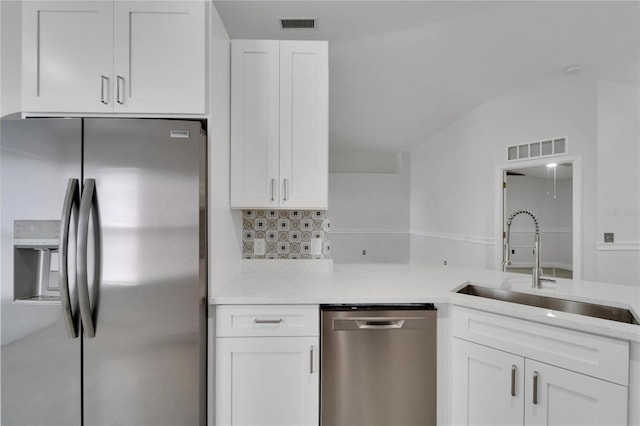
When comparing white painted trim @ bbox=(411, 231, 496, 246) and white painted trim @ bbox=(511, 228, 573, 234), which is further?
white painted trim @ bbox=(411, 231, 496, 246)

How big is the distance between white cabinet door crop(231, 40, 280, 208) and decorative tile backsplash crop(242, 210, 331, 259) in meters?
0.39

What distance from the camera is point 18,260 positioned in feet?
4.26

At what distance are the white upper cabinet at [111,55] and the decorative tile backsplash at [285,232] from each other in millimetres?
944

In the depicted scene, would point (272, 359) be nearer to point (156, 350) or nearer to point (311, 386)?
point (311, 386)

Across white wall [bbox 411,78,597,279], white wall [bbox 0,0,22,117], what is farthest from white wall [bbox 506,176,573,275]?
white wall [bbox 0,0,22,117]

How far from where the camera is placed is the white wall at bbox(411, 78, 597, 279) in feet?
12.0

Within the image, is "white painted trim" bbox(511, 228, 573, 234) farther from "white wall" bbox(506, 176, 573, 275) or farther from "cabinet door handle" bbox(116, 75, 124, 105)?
"cabinet door handle" bbox(116, 75, 124, 105)

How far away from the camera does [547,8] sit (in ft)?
8.63

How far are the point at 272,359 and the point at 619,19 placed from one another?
4107mm

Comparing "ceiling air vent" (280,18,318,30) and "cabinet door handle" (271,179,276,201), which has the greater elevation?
"ceiling air vent" (280,18,318,30)

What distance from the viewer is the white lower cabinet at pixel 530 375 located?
1.09m

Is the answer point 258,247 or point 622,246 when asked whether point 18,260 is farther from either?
point 622,246

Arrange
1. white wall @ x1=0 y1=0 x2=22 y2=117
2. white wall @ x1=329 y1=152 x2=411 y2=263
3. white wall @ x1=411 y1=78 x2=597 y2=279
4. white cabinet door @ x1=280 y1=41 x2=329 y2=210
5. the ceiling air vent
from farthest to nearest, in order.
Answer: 1. white wall @ x1=329 y1=152 x2=411 y2=263
2. white wall @ x1=411 y1=78 x2=597 y2=279
3. the ceiling air vent
4. white cabinet door @ x1=280 y1=41 x2=329 y2=210
5. white wall @ x1=0 y1=0 x2=22 y2=117

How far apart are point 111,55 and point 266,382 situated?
171 centimetres
